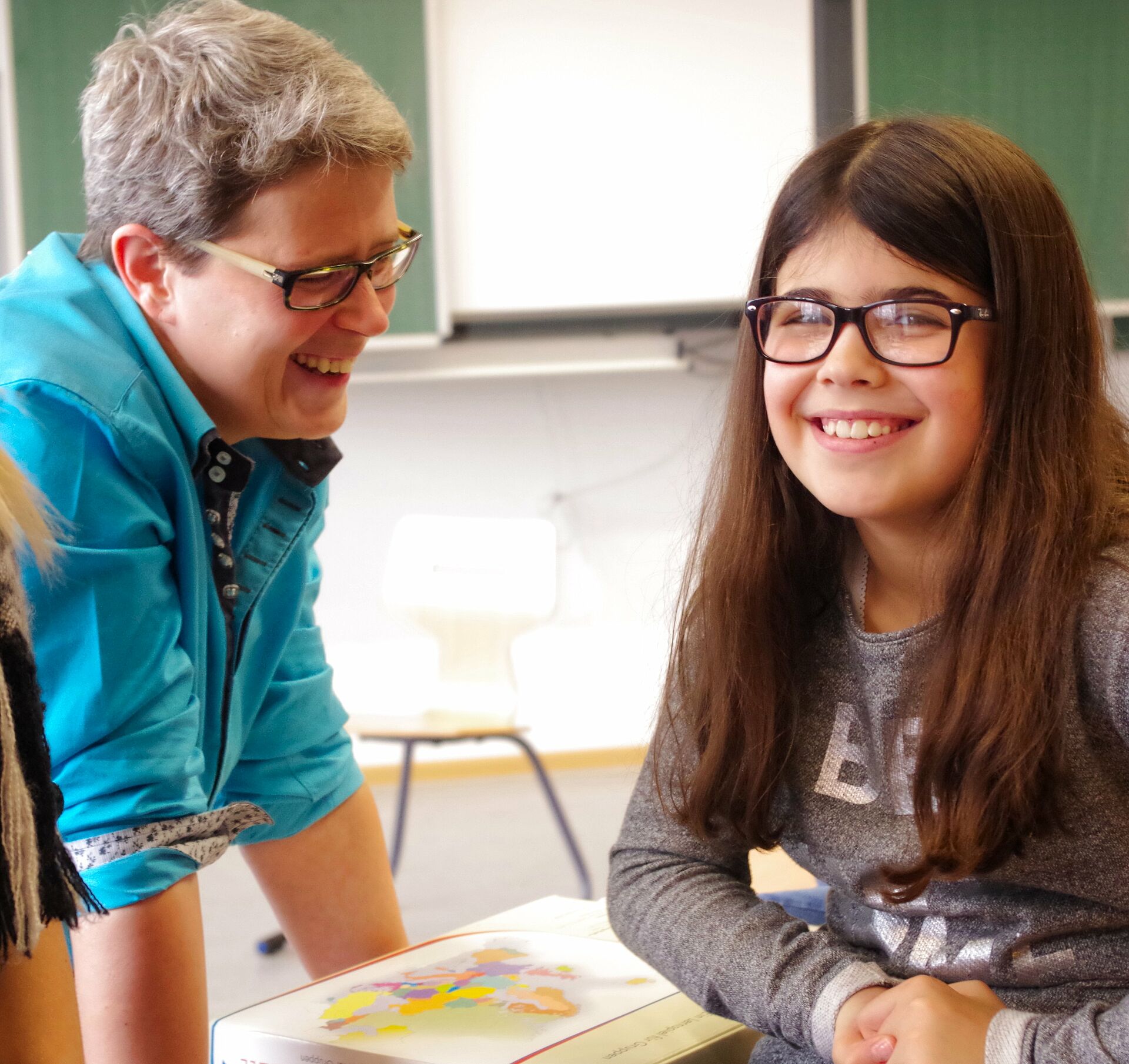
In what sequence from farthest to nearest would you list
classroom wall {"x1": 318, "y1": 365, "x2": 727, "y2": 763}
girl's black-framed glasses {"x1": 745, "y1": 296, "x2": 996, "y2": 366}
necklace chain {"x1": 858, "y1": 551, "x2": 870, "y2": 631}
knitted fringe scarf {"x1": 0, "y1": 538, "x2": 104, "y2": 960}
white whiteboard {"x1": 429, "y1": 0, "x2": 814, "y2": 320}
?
classroom wall {"x1": 318, "y1": 365, "x2": 727, "y2": 763}
white whiteboard {"x1": 429, "y1": 0, "x2": 814, "y2": 320}
necklace chain {"x1": 858, "y1": 551, "x2": 870, "y2": 631}
girl's black-framed glasses {"x1": 745, "y1": 296, "x2": 996, "y2": 366}
knitted fringe scarf {"x1": 0, "y1": 538, "x2": 104, "y2": 960}

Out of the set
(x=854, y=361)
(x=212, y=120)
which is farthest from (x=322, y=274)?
(x=854, y=361)

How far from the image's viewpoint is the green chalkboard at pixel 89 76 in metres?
3.71

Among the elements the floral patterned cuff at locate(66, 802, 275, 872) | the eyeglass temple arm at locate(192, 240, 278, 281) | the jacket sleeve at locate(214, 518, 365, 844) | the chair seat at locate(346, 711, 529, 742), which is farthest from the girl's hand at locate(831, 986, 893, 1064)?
the chair seat at locate(346, 711, 529, 742)

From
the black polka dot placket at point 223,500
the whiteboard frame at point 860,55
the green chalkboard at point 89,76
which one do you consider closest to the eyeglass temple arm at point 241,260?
the black polka dot placket at point 223,500

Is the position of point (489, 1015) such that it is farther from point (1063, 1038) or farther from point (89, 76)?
point (89, 76)

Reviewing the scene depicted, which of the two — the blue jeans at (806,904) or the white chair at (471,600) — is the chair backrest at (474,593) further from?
the blue jeans at (806,904)

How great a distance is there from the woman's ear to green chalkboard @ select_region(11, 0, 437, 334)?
2.67 meters

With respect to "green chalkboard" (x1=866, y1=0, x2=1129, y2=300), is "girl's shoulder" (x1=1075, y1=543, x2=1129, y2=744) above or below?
below

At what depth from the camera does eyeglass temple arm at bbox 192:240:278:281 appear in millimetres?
1026

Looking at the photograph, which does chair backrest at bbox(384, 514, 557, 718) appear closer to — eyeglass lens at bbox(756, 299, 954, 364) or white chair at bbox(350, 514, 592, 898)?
white chair at bbox(350, 514, 592, 898)

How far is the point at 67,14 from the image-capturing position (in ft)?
12.2

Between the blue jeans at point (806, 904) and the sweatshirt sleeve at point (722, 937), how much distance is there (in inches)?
8.1

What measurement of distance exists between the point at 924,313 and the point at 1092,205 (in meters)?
3.57

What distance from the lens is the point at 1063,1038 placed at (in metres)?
0.77
